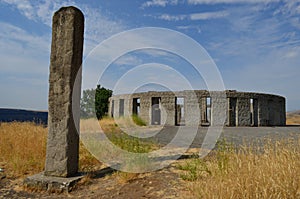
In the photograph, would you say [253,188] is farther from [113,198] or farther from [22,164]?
[22,164]

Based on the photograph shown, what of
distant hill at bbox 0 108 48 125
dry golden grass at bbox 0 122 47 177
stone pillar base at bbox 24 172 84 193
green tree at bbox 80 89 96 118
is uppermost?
green tree at bbox 80 89 96 118

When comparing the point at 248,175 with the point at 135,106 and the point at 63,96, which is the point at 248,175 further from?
the point at 135,106

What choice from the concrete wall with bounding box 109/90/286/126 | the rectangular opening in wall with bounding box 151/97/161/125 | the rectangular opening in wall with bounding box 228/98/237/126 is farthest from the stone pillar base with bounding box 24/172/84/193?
the rectangular opening in wall with bounding box 228/98/237/126

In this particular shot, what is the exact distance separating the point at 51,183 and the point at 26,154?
2.13 m

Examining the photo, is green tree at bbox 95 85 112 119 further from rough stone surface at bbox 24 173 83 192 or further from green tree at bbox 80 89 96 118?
rough stone surface at bbox 24 173 83 192

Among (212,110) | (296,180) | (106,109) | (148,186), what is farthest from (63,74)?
(106,109)

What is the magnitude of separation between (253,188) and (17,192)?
12.2 ft

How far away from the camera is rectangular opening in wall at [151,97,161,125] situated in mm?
19719

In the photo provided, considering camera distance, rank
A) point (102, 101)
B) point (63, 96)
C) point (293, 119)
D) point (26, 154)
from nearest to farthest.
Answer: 1. point (63, 96)
2. point (26, 154)
3. point (102, 101)
4. point (293, 119)

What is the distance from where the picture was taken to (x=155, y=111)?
2077 cm

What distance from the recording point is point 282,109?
23016 mm

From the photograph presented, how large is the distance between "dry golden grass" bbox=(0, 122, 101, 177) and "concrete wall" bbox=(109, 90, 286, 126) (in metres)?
12.4

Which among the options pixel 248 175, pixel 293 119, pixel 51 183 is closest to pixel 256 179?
pixel 248 175

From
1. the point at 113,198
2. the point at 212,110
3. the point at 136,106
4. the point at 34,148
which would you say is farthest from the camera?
the point at 136,106
